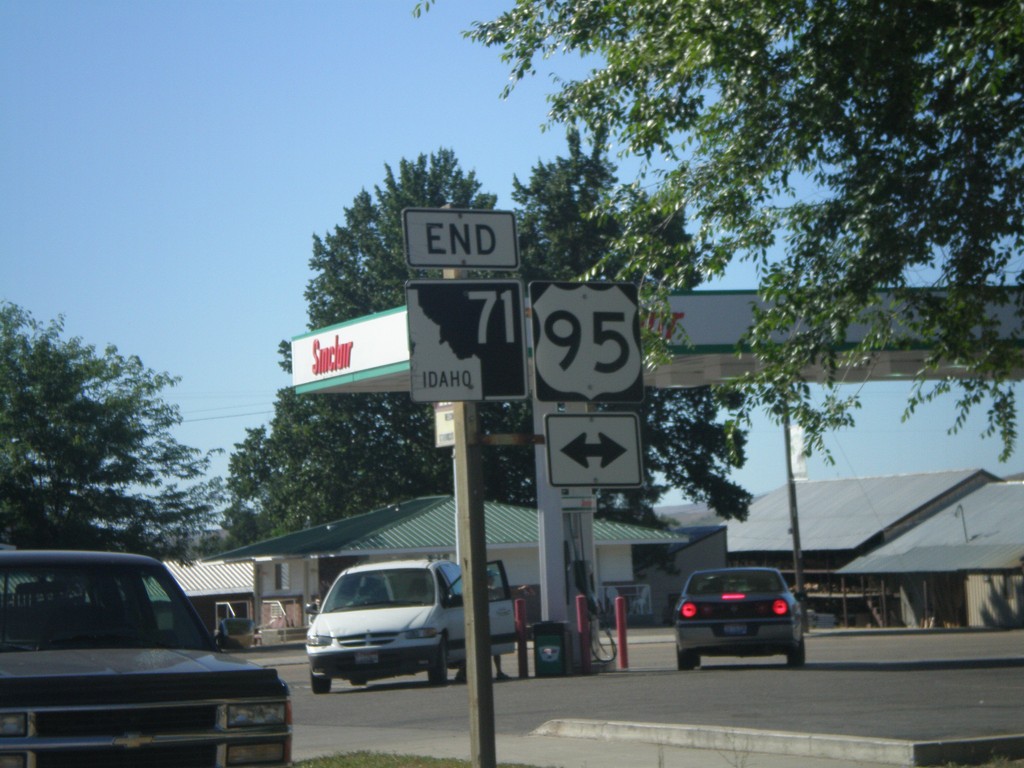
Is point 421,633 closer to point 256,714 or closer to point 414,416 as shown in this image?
point 256,714

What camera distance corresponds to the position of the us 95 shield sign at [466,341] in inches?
300

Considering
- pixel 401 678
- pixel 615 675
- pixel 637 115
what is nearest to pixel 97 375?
pixel 401 678

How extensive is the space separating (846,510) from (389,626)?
45991mm

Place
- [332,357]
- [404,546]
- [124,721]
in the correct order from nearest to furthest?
[124,721]
[332,357]
[404,546]

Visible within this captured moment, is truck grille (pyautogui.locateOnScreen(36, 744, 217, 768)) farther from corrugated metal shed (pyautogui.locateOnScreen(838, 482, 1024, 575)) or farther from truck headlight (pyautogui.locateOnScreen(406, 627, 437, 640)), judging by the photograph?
corrugated metal shed (pyautogui.locateOnScreen(838, 482, 1024, 575))

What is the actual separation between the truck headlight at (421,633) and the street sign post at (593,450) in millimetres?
14203

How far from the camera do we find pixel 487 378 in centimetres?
772

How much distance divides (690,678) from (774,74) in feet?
36.5

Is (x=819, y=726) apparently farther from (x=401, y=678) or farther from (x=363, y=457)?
(x=363, y=457)

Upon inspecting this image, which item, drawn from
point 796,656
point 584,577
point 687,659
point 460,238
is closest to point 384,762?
point 460,238

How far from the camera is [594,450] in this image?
7.72 m

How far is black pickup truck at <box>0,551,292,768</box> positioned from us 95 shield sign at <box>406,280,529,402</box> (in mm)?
1803

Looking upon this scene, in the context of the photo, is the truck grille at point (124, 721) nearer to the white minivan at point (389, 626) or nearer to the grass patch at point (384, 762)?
the grass patch at point (384, 762)

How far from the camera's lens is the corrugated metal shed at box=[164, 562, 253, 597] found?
7356cm
